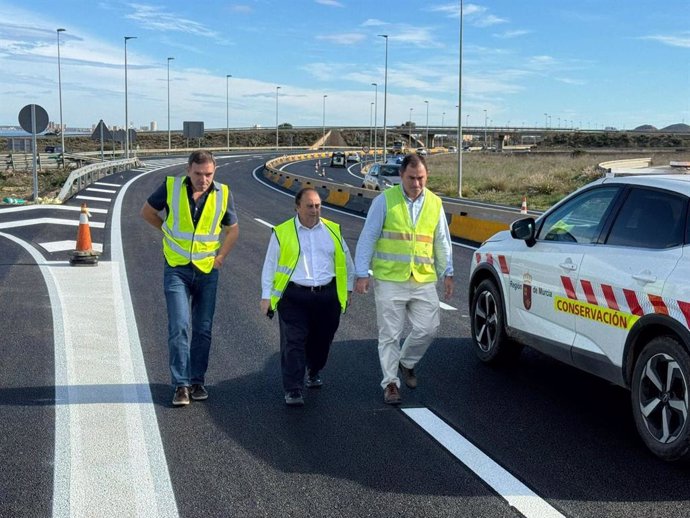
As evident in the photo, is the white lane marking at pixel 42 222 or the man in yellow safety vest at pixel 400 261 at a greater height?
the man in yellow safety vest at pixel 400 261

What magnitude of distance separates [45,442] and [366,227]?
8.45 feet

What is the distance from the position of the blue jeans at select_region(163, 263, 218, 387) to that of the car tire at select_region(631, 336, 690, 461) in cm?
297

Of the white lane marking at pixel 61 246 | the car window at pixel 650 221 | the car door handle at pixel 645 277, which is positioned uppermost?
the car window at pixel 650 221

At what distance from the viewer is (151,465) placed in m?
4.74

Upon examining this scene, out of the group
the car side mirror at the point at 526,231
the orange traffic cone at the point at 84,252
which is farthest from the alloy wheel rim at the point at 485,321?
the orange traffic cone at the point at 84,252

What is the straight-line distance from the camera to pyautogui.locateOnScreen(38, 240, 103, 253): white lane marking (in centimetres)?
1473

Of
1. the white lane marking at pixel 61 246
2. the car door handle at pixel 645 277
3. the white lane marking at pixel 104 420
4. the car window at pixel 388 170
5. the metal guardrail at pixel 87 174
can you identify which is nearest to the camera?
the white lane marking at pixel 104 420

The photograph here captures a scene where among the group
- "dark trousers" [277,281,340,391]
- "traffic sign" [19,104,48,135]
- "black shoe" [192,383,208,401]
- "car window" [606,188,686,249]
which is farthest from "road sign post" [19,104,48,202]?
"car window" [606,188,686,249]

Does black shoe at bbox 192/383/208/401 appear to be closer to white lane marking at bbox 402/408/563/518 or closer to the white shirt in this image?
the white shirt

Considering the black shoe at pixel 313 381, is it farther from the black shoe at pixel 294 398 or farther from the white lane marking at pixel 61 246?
the white lane marking at pixel 61 246

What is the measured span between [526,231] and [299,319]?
6.06ft

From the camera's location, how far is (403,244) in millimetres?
6055

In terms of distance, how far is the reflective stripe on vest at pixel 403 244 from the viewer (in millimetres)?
6051

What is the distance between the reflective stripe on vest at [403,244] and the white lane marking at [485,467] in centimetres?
97
